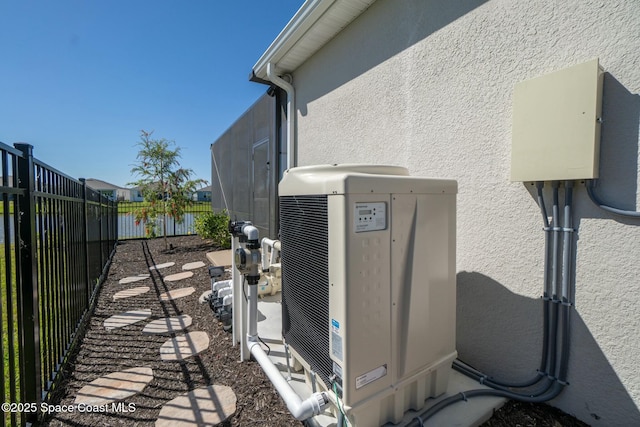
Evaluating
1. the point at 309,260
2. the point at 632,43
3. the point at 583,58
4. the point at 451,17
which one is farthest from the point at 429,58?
the point at 309,260

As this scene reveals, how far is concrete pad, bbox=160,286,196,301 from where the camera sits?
386cm

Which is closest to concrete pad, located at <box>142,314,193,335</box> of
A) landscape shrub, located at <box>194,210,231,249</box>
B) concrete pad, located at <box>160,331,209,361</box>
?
concrete pad, located at <box>160,331,209,361</box>

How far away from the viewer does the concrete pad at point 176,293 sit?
3864mm

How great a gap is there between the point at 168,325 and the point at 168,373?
3.04ft

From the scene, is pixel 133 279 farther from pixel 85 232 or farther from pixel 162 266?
pixel 85 232

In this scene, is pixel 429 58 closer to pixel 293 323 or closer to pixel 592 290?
pixel 592 290

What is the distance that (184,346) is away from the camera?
2.63 metres

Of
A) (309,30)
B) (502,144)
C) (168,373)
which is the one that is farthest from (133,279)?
(502,144)

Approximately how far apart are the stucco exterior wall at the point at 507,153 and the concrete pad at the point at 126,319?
10.2ft

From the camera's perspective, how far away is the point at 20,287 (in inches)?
64.1

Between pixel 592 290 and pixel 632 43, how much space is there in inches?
49.3

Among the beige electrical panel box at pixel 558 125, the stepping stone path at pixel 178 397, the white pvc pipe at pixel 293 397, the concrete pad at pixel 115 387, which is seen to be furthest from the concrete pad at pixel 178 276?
the beige electrical panel box at pixel 558 125

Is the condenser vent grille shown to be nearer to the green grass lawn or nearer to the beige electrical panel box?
the beige electrical panel box

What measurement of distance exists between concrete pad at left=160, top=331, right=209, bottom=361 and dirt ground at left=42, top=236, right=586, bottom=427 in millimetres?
55
